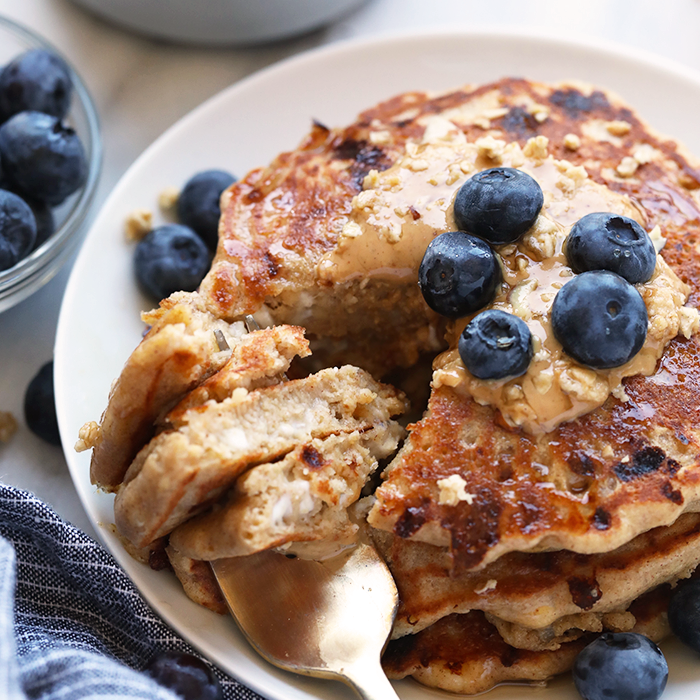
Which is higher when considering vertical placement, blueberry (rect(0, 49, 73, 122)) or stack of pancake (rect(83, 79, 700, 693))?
blueberry (rect(0, 49, 73, 122))

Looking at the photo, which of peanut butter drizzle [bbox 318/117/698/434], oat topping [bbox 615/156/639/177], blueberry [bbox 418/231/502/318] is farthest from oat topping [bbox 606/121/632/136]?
blueberry [bbox 418/231/502/318]

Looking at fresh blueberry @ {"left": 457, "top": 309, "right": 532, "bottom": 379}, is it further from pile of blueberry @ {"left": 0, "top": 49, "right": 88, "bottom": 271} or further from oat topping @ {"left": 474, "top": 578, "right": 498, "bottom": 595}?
pile of blueberry @ {"left": 0, "top": 49, "right": 88, "bottom": 271}

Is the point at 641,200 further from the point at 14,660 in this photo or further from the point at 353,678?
the point at 14,660

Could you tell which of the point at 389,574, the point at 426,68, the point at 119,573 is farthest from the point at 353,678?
the point at 426,68

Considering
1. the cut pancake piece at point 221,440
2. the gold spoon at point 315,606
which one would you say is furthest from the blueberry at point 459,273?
the gold spoon at point 315,606

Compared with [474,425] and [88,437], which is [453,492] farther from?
[88,437]

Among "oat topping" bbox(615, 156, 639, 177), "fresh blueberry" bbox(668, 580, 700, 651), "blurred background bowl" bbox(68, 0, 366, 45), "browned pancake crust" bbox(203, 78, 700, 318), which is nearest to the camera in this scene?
"fresh blueberry" bbox(668, 580, 700, 651)

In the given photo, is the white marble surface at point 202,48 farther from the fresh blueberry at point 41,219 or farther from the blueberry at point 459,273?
the blueberry at point 459,273
